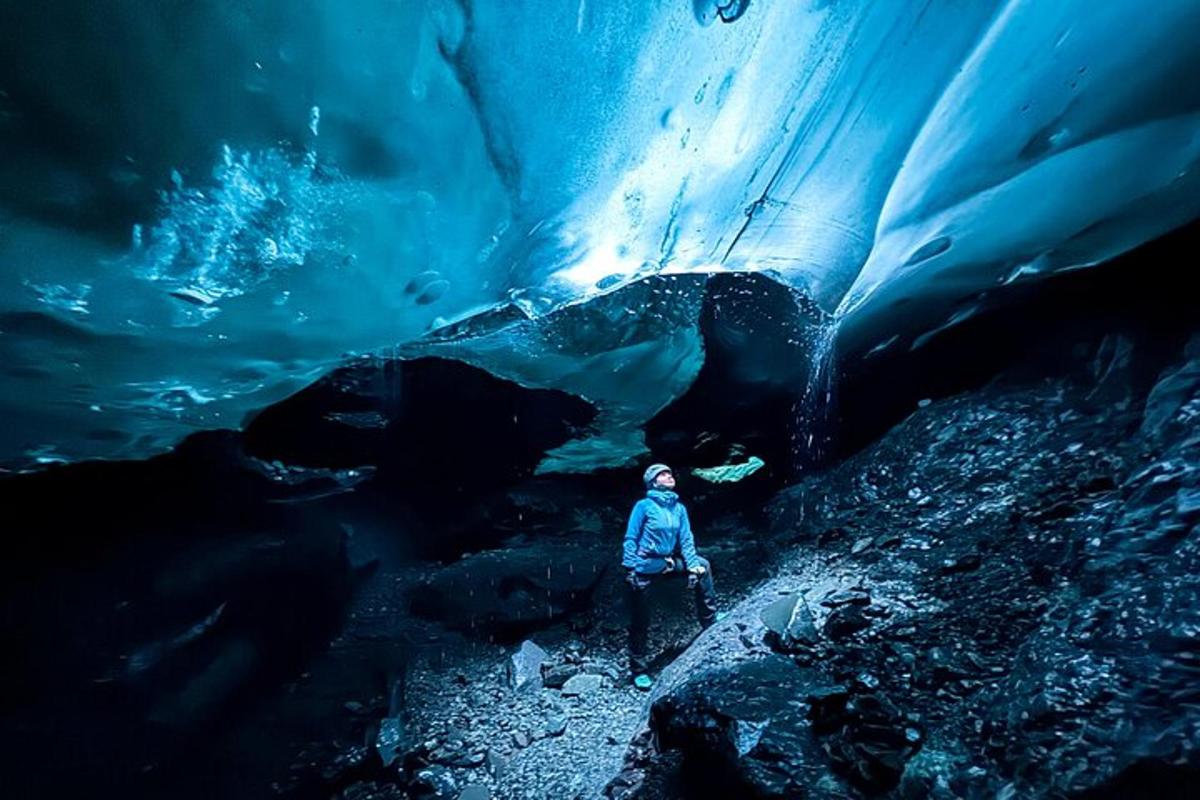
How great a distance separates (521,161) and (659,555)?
4.34 metres

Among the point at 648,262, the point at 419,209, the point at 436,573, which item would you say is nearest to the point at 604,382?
the point at 648,262

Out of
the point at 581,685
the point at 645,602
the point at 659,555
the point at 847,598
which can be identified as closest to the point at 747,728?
the point at 847,598

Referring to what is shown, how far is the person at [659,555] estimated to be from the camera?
5.52m

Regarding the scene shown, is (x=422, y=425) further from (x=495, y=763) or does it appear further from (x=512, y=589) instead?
(x=495, y=763)

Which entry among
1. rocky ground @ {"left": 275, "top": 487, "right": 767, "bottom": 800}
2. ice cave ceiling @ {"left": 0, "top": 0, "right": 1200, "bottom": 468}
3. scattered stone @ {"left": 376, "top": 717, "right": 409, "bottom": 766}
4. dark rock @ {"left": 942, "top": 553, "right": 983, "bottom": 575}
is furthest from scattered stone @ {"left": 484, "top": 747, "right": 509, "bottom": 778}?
dark rock @ {"left": 942, "top": 553, "right": 983, "bottom": 575}

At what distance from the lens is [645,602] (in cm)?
588

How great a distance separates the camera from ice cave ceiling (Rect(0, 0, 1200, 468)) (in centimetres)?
249

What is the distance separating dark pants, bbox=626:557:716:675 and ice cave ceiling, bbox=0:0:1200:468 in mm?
3237

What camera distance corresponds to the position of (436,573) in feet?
32.0

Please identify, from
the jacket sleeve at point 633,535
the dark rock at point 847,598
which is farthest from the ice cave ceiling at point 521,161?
the dark rock at point 847,598

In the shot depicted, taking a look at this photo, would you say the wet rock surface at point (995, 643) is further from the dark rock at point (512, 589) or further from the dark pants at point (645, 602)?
the dark rock at point (512, 589)

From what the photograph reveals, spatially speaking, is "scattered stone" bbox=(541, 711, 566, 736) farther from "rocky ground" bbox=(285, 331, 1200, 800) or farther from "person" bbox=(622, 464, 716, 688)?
"person" bbox=(622, 464, 716, 688)

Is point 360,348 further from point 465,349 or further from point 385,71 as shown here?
point 385,71

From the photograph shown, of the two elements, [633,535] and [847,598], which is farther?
[633,535]
